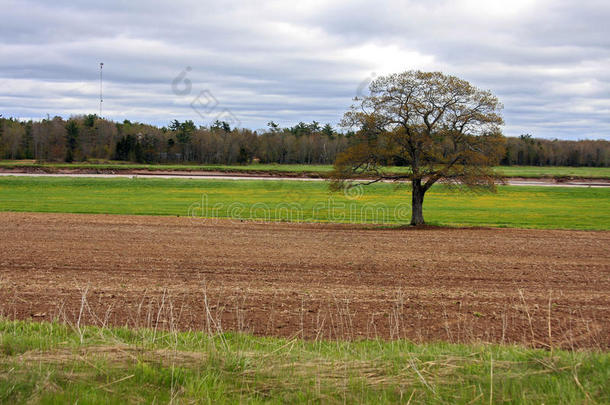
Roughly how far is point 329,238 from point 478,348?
16.2 m

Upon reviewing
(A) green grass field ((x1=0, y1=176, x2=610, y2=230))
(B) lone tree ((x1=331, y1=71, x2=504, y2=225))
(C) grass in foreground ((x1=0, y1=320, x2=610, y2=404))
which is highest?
Answer: (B) lone tree ((x1=331, y1=71, x2=504, y2=225))

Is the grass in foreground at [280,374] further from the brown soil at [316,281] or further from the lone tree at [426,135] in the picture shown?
the lone tree at [426,135]

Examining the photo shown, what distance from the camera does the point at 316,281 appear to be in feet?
47.9

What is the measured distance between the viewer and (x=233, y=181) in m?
62.3

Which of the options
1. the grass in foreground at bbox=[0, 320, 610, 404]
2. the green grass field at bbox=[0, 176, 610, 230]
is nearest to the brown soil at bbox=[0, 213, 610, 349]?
the grass in foreground at bbox=[0, 320, 610, 404]

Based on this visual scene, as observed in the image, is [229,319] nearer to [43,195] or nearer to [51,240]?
[51,240]

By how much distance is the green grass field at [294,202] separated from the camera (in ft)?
114

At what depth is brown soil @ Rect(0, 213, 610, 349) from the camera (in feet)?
34.0

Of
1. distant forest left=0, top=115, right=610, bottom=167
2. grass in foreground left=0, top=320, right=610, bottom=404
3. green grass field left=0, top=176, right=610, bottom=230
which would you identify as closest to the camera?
grass in foreground left=0, top=320, right=610, bottom=404

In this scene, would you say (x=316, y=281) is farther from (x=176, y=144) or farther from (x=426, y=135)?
(x=176, y=144)

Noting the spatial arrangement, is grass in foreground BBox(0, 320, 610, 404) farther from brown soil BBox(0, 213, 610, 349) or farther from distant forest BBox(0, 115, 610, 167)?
distant forest BBox(0, 115, 610, 167)

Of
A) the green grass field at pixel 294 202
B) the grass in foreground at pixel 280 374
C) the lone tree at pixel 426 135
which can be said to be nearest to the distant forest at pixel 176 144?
the green grass field at pixel 294 202

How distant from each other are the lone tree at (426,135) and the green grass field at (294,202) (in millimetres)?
1564

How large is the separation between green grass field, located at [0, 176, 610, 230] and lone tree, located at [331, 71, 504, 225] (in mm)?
1564
